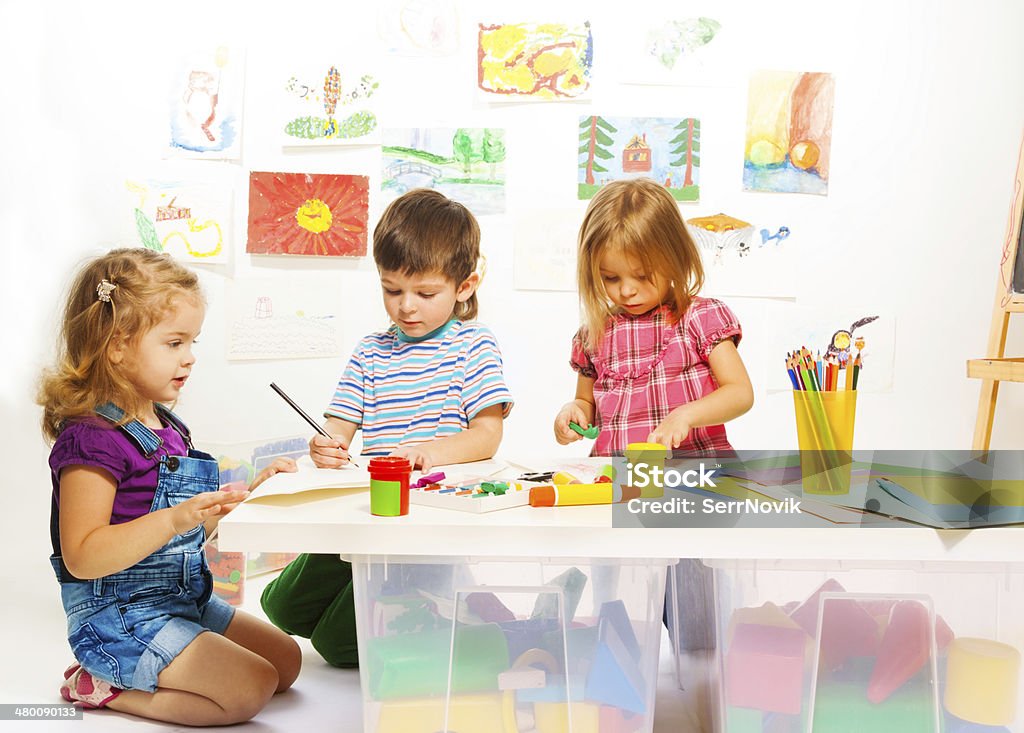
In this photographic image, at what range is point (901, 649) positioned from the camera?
39.1 inches

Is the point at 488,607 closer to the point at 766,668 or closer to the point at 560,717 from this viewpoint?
the point at 560,717

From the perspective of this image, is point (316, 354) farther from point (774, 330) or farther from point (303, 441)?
point (774, 330)

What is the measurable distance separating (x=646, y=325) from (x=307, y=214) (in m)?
0.84

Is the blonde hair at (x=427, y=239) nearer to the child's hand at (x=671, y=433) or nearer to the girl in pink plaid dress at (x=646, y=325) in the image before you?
the girl in pink plaid dress at (x=646, y=325)

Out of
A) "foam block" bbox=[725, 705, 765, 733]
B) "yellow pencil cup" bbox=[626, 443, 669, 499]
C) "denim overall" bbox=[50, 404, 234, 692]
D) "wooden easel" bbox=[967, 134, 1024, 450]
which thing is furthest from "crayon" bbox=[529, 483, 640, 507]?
"wooden easel" bbox=[967, 134, 1024, 450]

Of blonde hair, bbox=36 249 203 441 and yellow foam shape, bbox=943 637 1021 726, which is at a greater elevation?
blonde hair, bbox=36 249 203 441

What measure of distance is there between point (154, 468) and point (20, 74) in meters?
1.13

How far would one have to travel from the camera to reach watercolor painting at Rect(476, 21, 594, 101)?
6.85 ft

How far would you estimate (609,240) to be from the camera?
1558 mm

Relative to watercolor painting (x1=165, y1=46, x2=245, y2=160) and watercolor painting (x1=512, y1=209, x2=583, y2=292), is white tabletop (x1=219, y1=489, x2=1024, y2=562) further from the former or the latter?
watercolor painting (x1=165, y1=46, x2=245, y2=160)

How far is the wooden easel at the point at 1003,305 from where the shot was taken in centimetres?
186

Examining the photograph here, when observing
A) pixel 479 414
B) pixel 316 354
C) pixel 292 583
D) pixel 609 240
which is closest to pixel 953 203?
pixel 609 240

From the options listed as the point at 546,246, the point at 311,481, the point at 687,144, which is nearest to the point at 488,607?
the point at 311,481

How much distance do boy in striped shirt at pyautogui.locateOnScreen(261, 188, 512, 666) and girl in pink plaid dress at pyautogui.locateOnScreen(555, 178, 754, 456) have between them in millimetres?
176
